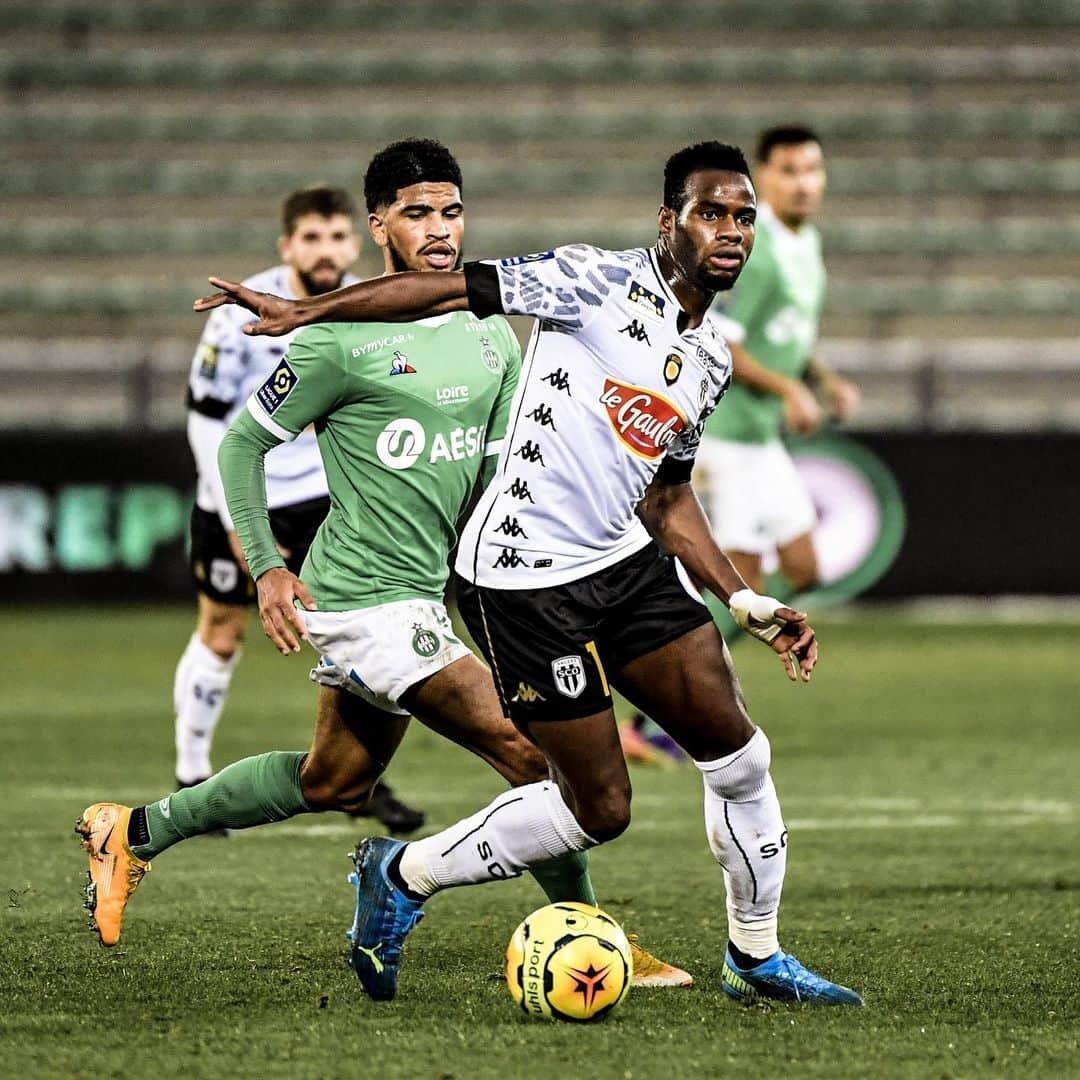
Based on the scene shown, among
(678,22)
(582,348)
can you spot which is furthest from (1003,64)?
(582,348)

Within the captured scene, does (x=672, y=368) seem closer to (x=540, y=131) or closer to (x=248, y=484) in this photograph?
(x=248, y=484)

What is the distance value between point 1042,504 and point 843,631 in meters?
1.94

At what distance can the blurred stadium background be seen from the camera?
1825cm

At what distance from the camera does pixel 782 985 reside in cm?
423

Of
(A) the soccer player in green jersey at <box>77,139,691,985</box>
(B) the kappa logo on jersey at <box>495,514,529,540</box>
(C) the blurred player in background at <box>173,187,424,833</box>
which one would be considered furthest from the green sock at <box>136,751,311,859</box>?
(C) the blurred player in background at <box>173,187,424,833</box>

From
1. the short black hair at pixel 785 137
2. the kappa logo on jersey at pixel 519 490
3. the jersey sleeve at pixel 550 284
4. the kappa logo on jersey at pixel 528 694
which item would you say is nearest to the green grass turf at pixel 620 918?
the kappa logo on jersey at pixel 528 694

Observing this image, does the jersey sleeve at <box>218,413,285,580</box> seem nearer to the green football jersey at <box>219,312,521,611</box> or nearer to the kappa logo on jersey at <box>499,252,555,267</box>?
the green football jersey at <box>219,312,521,611</box>

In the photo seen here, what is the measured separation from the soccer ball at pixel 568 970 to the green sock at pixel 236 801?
0.76 meters

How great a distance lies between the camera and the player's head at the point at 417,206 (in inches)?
184

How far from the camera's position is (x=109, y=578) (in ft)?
47.2

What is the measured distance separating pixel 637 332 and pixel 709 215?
28 cm

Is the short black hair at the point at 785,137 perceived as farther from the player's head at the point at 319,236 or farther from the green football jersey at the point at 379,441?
the green football jersey at the point at 379,441

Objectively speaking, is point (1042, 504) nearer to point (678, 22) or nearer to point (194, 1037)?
point (678, 22)

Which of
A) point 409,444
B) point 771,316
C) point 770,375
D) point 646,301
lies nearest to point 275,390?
point 409,444
